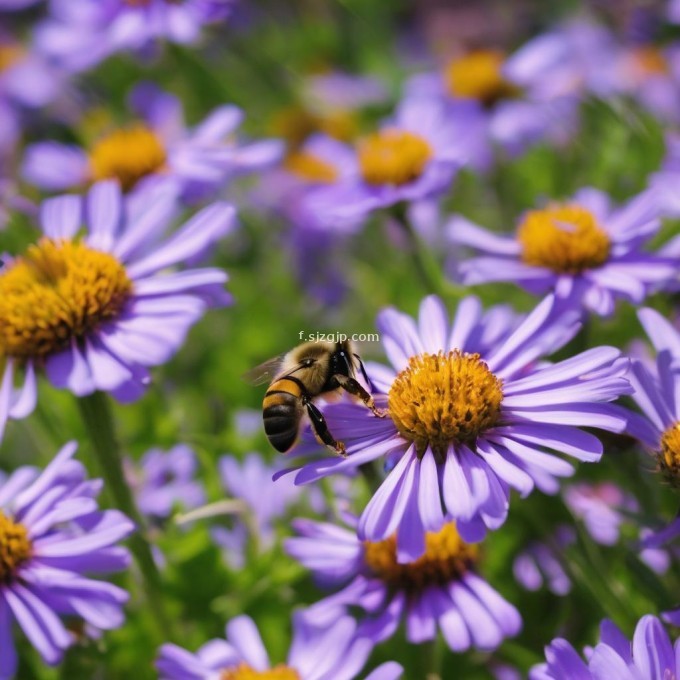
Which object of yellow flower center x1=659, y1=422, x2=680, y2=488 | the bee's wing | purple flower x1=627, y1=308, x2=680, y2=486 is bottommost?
yellow flower center x1=659, y1=422, x2=680, y2=488

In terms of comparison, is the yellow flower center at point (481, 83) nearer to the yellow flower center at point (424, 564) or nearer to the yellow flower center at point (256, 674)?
the yellow flower center at point (424, 564)

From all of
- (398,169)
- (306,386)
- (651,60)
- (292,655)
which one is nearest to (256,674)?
(292,655)

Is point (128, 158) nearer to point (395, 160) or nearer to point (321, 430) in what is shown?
point (395, 160)

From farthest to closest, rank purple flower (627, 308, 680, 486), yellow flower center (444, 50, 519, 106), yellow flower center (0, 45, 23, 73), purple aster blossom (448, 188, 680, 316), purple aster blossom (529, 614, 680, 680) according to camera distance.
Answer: yellow flower center (0, 45, 23, 73) < yellow flower center (444, 50, 519, 106) < purple aster blossom (448, 188, 680, 316) < purple flower (627, 308, 680, 486) < purple aster blossom (529, 614, 680, 680)

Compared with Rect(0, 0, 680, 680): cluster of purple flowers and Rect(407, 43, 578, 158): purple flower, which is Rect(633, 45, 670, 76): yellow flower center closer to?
Rect(407, 43, 578, 158): purple flower

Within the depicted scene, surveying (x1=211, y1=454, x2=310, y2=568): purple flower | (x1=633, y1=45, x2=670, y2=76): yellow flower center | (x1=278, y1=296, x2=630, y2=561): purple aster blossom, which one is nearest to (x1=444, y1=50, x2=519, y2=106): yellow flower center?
(x1=633, y1=45, x2=670, y2=76): yellow flower center

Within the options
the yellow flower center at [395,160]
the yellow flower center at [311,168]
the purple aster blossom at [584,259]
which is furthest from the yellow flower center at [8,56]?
the purple aster blossom at [584,259]
